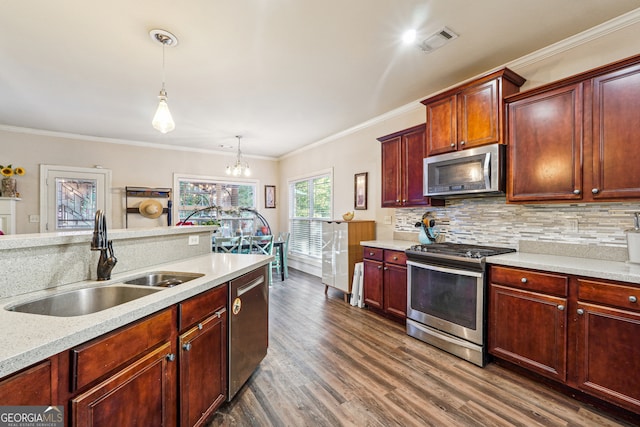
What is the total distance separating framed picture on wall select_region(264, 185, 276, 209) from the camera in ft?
21.8

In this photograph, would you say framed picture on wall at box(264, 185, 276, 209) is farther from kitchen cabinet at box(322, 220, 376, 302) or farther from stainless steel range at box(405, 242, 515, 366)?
stainless steel range at box(405, 242, 515, 366)

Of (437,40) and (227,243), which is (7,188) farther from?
(437,40)

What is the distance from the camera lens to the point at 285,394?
1979 millimetres

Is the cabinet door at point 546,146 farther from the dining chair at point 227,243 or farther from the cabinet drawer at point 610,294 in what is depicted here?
the dining chair at point 227,243

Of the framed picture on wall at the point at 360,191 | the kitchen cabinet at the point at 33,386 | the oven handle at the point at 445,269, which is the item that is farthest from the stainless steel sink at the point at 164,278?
the framed picture on wall at the point at 360,191

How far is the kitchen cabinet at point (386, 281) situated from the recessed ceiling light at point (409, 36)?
2005mm

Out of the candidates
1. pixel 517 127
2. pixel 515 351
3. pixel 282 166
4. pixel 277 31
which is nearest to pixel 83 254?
pixel 277 31

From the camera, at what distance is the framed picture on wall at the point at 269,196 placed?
6.64 m

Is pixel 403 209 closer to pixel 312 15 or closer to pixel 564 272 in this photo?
pixel 564 272

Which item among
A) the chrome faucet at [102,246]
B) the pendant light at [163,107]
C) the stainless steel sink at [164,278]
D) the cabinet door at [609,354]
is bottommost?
the cabinet door at [609,354]

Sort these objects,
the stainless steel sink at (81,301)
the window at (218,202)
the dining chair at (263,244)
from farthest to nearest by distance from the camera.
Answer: the window at (218,202) < the dining chair at (263,244) < the stainless steel sink at (81,301)

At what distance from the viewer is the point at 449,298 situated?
2.52 meters

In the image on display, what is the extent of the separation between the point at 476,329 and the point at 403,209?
5.72ft

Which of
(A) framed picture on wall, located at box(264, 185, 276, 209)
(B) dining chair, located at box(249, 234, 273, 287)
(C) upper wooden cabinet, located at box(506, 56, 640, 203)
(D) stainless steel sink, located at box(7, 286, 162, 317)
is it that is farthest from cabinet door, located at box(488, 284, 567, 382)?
(A) framed picture on wall, located at box(264, 185, 276, 209)
